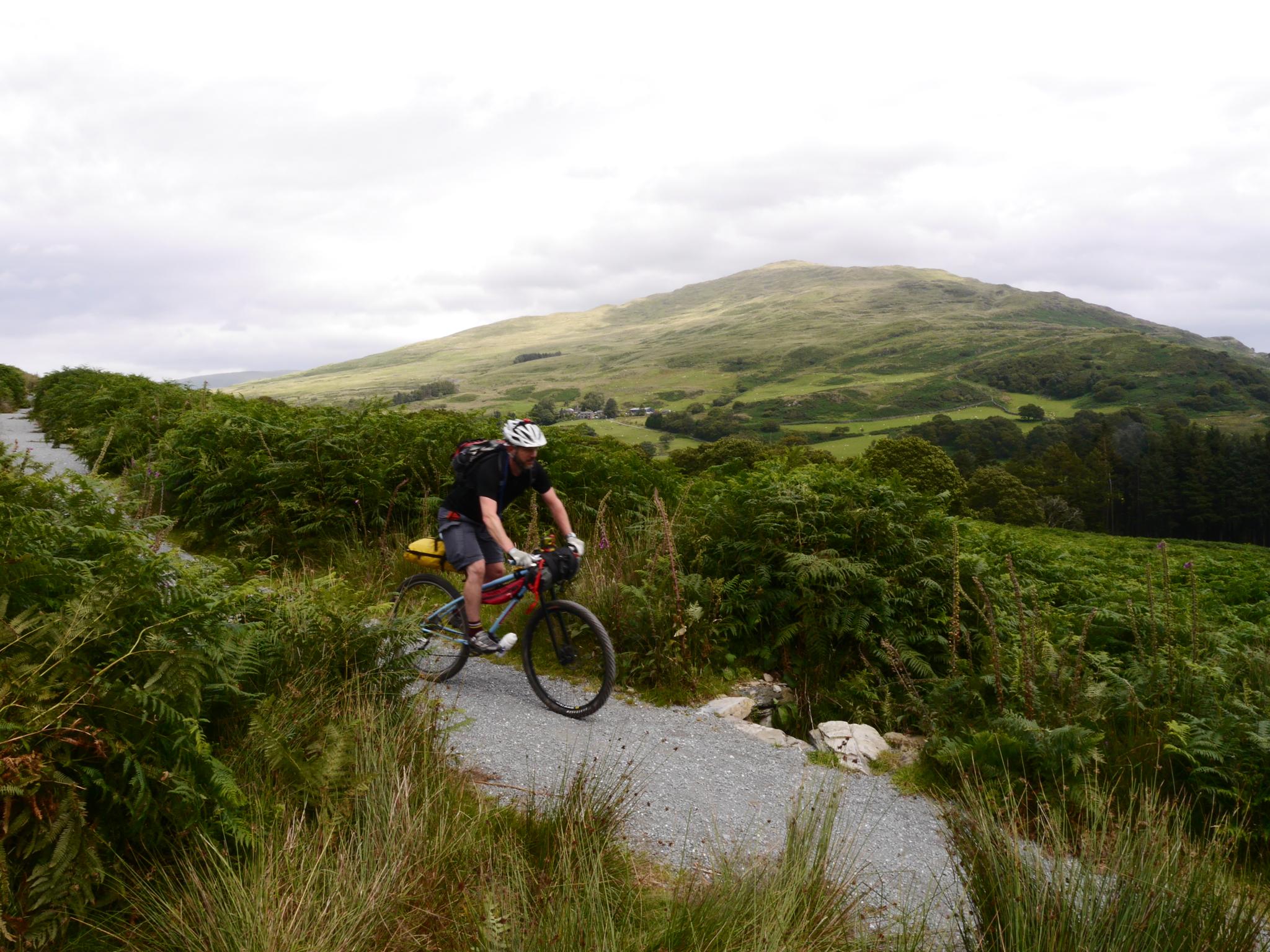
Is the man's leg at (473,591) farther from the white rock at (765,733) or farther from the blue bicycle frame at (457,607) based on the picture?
the white rock at (765,733)

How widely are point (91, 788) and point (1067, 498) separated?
9694cm

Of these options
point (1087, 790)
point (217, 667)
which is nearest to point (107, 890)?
point (217, 667)

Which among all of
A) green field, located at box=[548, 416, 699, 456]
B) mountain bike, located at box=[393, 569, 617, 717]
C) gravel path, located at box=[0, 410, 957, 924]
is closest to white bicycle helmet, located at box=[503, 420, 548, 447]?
mountain bike, located at box=[393, 569, 617, 717]

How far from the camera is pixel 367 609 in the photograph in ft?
16.8

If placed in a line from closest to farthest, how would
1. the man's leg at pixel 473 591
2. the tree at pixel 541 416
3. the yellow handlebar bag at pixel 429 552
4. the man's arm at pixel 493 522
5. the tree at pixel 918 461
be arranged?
the man's arm at pixel 493 522 < the man's leg at pixel 473 591 < the yellow handlebar bag at pixel 429 552 < the tree at pixel 541 416 < the tree at pixel 918 461

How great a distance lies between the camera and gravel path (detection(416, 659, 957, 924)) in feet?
13.4

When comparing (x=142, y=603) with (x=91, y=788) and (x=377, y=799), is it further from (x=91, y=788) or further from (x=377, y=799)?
(x=377, y=799)

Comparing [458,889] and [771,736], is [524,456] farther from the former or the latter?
[458,889]

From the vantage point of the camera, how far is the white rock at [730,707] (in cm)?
645

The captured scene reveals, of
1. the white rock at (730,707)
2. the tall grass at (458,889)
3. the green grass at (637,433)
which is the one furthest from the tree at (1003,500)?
the tall grass at (458,889)

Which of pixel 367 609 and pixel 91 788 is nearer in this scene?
pixel 91 788

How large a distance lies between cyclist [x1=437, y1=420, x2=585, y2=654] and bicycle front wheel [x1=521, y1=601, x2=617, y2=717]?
47 centimetres

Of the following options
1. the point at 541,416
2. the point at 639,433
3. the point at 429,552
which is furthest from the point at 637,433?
the point at 429,552

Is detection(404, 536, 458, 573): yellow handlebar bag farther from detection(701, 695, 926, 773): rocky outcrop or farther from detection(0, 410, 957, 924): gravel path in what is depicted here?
detection(701, 695, 926, 773): rocky outcrop
